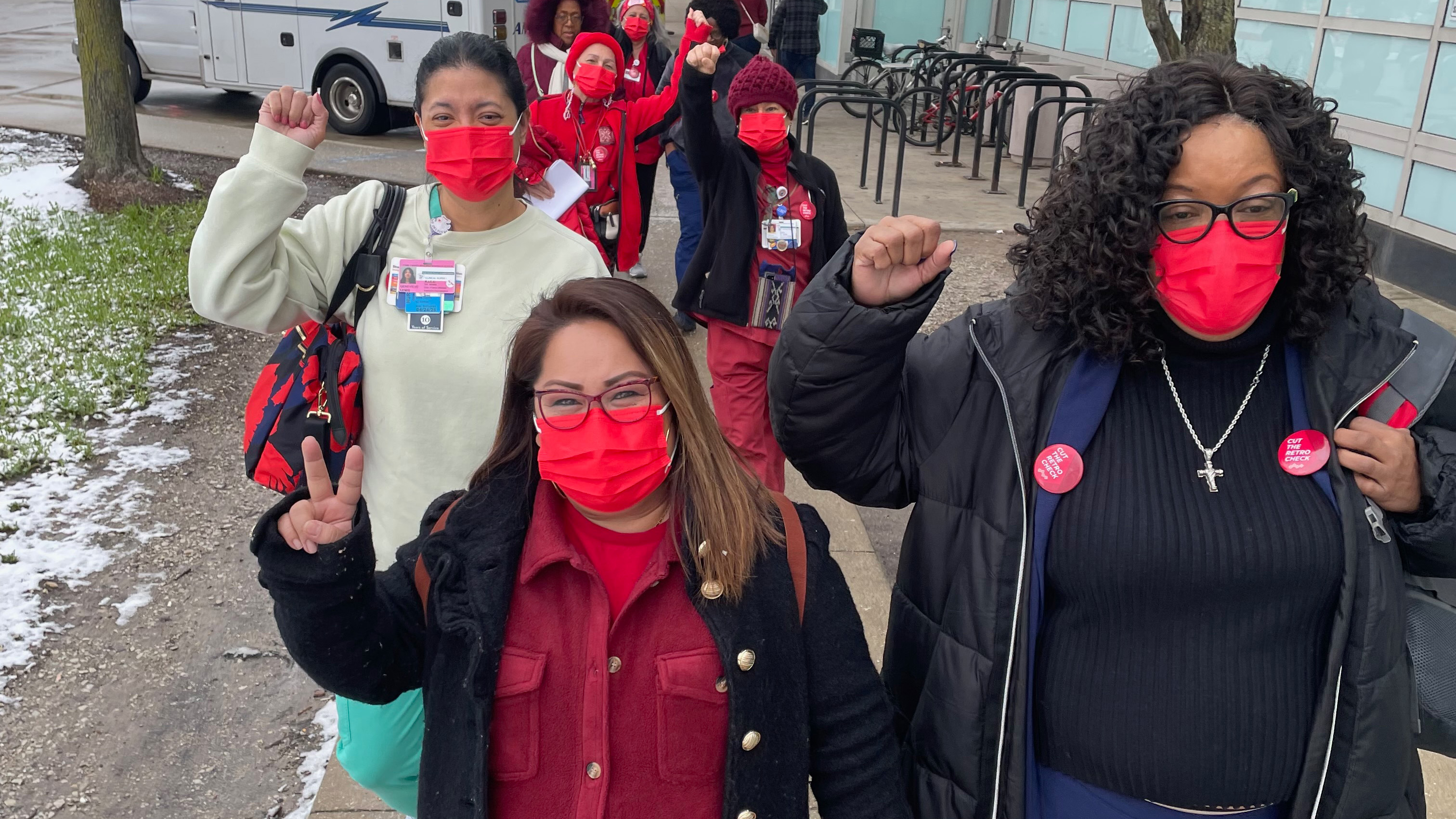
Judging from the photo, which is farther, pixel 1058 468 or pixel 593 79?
pixel 593 79

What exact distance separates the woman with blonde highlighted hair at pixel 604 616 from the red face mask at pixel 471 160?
0.74 metres

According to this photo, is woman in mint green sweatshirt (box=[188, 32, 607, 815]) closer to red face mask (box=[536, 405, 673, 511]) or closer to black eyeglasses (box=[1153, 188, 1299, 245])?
red face mask (box=[536, 405, 673, 511])

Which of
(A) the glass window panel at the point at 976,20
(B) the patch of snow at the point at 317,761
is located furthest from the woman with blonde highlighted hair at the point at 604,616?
(A) the glass window panel at the point at 976,20

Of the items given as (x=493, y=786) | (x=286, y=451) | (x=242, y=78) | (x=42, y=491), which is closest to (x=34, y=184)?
(x=242, y=78)

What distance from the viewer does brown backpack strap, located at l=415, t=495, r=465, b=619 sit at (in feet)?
6.22

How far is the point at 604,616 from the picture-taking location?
180 cm

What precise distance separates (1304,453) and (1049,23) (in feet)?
43.8

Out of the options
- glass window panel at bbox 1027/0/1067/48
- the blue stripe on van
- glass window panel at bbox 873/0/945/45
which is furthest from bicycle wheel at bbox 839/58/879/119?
the blue stripe on van

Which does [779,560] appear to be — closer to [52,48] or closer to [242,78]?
[242,78]

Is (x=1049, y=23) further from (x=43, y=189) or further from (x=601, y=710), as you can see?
(x=601, y=710)

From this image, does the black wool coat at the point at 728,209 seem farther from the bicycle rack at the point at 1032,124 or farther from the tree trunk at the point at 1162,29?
the bicycle rack at the point at 1032,124

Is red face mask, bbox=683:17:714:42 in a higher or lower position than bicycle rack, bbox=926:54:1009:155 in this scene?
higher

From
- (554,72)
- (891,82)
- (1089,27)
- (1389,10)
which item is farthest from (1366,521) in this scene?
(891,82)

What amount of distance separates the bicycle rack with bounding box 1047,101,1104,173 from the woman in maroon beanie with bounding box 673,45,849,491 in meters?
0.97
